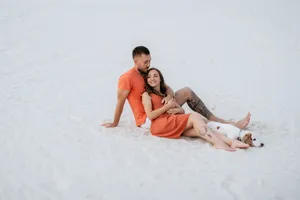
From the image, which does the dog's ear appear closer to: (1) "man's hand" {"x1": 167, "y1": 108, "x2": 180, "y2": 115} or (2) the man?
(2) the man

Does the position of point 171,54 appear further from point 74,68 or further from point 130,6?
point 130,6

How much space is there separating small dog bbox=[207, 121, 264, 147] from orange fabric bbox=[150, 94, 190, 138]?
40 centimetres

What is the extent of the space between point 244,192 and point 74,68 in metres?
5.90

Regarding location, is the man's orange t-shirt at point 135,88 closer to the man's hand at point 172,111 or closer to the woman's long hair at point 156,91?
the woman's long hair at point 156,91

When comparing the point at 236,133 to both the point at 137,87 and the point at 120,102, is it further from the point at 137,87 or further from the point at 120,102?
the point at 120,102

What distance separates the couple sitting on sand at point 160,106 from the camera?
4.37 m

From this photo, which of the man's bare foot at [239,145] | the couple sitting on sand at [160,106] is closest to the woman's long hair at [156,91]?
the couple sitting on sand at [160,106]

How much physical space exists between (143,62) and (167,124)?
2.77 feet

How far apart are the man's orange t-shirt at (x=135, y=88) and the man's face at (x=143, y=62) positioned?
7cm

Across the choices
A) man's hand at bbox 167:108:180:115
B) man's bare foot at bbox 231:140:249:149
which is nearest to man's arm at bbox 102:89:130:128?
man's hand at bbox 167:108:180:115

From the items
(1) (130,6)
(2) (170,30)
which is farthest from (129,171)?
(1) (130,6)

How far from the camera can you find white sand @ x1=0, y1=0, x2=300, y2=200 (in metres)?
3.52

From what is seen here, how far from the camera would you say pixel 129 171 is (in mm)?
3754

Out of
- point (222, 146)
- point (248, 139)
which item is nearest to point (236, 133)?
point (248, 139)
